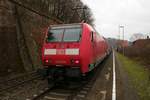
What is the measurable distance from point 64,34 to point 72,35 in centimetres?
44

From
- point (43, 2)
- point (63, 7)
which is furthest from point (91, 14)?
point (43, 2)

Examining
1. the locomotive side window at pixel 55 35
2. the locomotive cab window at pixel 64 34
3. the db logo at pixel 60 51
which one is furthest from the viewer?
the locomotive side window at pixel 55 35

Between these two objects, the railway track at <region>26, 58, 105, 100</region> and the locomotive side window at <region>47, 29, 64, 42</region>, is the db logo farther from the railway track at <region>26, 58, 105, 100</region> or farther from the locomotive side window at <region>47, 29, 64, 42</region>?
the railway track at <region>26, 58, 105, 100</region>

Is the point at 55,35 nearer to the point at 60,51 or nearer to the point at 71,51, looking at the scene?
the point at 60,51

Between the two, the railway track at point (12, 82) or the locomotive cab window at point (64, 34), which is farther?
the locomotive cab window at point (64, 34)

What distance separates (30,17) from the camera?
16734 mm

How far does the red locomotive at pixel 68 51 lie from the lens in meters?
8.52

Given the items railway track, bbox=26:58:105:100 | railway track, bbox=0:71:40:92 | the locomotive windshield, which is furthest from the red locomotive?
railway track, bbox=0:71:40:92

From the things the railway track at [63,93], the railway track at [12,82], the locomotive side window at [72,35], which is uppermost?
the locomotive side window at [72,35]

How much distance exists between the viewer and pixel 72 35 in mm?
9117

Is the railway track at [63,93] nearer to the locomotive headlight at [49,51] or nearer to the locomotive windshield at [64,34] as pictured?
the locomotive headlight at [49,51]

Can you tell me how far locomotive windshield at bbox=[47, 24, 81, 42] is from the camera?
9016mm

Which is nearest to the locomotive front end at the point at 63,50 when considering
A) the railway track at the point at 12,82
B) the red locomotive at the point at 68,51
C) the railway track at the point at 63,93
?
the red locomotive at the point at 68,51

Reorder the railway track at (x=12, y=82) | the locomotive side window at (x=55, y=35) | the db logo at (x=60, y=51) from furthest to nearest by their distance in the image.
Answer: the locomotive side window at (x=55, y=35) → the db logo at (x=60, y=51) → the railway track at (x=12, y=82)
